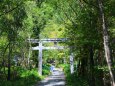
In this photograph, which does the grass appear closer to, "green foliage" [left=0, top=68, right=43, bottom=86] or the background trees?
"green foliage" [left=0, top=68, right=43, bottom=86]

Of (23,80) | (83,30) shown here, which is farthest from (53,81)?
(83,30)

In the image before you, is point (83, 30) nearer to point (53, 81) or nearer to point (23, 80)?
point (23, 80)

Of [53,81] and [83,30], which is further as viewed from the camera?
[53,81]

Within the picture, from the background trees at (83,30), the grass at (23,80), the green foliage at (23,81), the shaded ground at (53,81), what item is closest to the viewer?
the background trees at (83,30)

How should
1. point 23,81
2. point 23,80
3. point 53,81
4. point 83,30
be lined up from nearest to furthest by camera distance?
point 83,30
point 23,81
point 23,80
point 53,81

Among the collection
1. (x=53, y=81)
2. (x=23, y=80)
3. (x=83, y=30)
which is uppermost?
(x=83, y=30)

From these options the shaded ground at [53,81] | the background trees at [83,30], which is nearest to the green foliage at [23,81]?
the shaded ground at [53,81]

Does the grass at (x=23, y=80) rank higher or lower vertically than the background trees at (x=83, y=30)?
lower

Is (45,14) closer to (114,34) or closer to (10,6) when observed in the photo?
(10,6)

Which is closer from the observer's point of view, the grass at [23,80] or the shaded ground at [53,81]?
the grass at [23,80]

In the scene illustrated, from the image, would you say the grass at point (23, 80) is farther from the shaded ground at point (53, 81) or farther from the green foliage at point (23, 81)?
the shaded ground at point (53, 81)

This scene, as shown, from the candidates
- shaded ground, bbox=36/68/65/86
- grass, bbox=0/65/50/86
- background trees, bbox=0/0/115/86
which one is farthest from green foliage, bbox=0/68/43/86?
background trees, bbox=0/0/115/86

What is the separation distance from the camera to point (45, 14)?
3794 cm

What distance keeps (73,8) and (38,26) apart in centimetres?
1819
